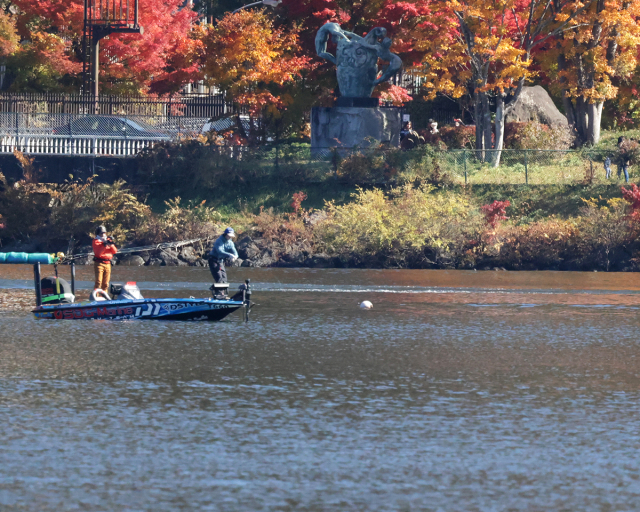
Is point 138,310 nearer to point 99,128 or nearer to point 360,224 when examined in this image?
point 360,224

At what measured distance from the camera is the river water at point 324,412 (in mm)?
9602

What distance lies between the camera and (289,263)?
121 ft

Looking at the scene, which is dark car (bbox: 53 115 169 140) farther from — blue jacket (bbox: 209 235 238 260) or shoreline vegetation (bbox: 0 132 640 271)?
blue jacket (bbox: 209 235 238 260)

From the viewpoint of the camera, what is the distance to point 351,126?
4225 cm

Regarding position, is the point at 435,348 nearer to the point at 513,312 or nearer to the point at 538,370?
the point at 538,370

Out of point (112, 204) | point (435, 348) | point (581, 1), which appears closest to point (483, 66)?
point (581, 1)

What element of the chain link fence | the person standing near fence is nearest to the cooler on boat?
the chain link fence

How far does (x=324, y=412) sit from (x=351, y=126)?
30284 millimetres

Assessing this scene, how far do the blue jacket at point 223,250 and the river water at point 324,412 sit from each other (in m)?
1.46

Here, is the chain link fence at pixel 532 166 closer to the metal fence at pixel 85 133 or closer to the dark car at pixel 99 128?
the metal fence at pixel 85 133

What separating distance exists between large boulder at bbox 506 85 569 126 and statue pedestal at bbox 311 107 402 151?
6397 millimetres

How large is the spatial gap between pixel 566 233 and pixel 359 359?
832 inches

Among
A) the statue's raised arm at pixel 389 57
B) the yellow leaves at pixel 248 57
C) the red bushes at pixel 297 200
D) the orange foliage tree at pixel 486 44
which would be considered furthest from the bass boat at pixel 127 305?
the yellow leaves at pixel 248 57

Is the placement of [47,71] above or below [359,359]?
above
